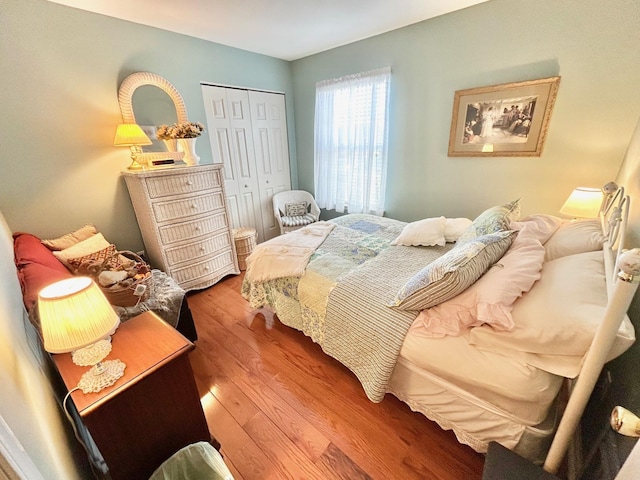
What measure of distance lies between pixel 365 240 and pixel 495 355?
129 cm

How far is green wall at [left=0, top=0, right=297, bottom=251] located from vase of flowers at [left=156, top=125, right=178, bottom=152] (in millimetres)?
341

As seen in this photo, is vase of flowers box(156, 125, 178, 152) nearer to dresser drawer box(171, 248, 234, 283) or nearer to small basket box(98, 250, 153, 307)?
dresser drawer box(171, 248, 234, 283)

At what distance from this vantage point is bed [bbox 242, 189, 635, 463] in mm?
953

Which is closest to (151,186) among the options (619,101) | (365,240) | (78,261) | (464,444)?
(78,261)

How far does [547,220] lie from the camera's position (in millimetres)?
1683

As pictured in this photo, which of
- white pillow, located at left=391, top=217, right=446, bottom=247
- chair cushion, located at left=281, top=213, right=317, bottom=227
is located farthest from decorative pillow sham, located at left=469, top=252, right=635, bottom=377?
chair cushion, located at left=281, top=213, right=317, bottom=227

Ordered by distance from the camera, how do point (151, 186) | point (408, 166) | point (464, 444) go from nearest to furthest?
point (464, 444), point (151, 186), point (408, 166)

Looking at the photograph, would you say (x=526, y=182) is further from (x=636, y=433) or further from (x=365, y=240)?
(x=636, y=433)

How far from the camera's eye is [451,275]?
1133 millimetres

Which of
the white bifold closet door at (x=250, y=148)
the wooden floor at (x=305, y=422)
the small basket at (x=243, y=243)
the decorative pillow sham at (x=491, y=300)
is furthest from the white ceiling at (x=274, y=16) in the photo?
the wooden floor at (x=305, y=422)

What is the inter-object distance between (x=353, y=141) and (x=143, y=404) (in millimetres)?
3065

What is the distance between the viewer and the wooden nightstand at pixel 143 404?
0.92 metres

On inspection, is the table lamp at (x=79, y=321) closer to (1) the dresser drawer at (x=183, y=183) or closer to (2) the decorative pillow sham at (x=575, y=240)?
(1) the dresser drawer at (x=183, y=183)

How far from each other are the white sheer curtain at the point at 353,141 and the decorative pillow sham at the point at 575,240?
1805 mm
